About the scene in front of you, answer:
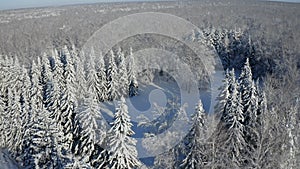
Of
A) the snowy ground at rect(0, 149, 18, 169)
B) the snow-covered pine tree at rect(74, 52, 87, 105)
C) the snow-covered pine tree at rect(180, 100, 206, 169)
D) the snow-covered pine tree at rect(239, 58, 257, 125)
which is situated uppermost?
the snow-covered pine tree at rect(74, 52, 87, 105)

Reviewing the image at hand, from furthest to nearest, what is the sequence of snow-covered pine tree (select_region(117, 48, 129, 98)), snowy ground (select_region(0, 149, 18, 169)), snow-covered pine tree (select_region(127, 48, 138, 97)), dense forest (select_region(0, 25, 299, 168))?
snow-covered pine tree (select_region(127, 48, 138, 97)) < snow-covered pine tree (select_region(117, 48, 129, 98)) < snowy ground (select_region(0, 149, 18, 169)) < dense forest (select_region(0, 25, 299, 168))

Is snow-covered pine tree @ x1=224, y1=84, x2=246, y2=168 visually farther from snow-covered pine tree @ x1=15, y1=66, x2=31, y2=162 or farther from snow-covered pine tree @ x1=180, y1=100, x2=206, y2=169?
snow-covered pine tree @ x1=15, y1=66, x2=31, y2=162

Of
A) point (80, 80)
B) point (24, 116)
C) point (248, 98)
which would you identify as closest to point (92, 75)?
point (80, 80)

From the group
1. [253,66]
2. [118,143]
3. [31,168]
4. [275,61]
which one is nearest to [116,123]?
[118,143]

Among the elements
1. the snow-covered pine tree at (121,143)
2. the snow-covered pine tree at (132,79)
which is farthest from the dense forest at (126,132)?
the snow-covered pine tree at (132,79)

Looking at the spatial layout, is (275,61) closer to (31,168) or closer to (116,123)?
(116,123)

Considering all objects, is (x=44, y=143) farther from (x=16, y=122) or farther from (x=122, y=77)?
(x=122, y=77)

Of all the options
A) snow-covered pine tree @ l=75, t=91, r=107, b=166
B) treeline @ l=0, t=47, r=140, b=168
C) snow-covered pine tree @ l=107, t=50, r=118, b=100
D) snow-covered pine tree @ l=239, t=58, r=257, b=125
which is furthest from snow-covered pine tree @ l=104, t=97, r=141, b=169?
snow-covered pine tree @ l=107, t=50, r=118, b=100
